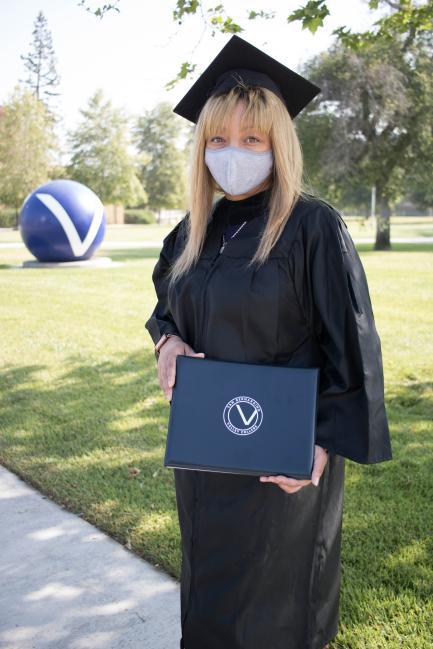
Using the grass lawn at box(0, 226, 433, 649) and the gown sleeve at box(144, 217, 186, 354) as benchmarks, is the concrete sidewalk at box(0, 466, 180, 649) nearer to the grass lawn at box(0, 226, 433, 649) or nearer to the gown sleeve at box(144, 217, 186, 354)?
the grass lawn at box(0, 226, 433, 649)

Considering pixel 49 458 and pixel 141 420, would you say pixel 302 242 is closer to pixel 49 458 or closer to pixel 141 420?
pixel 49 458

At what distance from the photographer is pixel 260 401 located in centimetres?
163

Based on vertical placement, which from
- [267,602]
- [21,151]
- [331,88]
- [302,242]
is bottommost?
[267,602]

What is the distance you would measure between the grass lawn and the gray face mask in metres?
1.76

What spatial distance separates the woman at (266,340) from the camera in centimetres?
172

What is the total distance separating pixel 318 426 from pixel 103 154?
47586 millimetres

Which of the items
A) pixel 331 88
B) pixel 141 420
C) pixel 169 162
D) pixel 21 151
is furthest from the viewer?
pixel 169 162

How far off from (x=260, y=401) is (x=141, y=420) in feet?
11.3

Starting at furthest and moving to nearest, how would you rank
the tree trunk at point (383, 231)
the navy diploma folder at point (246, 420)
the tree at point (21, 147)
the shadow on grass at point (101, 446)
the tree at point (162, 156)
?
1. the tree at point (162, 156)
2. the tree at point (21, 147)
3. the tree trunk at point (383, 231)
4. the shadow on grass at point (101, 446)
5. the navy diploma folder at point (246, 420)

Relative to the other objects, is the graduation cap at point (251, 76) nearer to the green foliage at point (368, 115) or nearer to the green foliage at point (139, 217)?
the green foliage at point (368, 115)

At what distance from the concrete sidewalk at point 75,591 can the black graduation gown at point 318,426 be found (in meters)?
0.60

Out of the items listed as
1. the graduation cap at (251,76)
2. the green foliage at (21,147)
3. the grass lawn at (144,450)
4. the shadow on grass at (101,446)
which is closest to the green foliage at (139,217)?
the green foliage at (21,147)

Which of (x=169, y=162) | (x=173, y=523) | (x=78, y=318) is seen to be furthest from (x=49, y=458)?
(x=169, y=162)

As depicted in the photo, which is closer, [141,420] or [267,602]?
[267,602]
